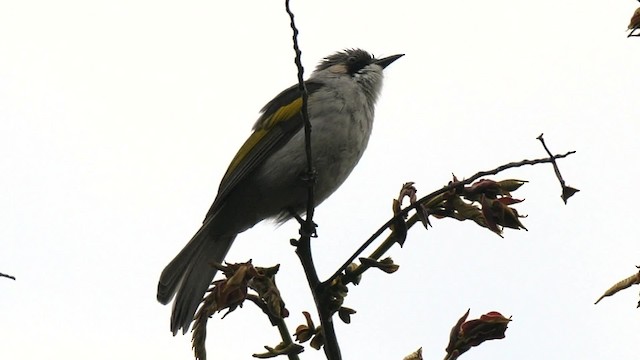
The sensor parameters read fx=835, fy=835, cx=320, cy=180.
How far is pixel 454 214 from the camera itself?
2.89 m

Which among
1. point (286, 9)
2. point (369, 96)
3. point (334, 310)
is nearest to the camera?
point (334, 310)

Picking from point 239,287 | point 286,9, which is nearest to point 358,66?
point 286,9

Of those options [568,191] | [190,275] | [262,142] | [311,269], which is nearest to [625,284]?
[568,191]

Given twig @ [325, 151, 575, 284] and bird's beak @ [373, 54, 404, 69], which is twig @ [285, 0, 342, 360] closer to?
twig @ [325, 151, 575, 284]

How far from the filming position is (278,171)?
5965mm

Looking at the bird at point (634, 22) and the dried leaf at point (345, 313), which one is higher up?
the bird at point (634, 22)

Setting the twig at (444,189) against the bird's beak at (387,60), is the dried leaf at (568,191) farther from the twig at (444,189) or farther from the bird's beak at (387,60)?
the bird's beak at (387,60)

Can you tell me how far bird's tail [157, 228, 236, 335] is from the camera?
5402mm

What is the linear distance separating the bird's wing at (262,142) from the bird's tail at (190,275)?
218mm

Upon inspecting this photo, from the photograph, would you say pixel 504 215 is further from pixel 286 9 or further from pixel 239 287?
pixel 286 9

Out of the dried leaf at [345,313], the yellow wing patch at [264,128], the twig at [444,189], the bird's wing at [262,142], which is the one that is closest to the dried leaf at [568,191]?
the twig at [444,189]

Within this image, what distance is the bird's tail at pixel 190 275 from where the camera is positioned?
5.40 metres

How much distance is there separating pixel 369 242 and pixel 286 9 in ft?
3.61

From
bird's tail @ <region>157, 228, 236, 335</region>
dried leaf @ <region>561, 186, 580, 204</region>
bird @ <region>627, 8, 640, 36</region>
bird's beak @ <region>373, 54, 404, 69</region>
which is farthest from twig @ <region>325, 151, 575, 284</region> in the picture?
bird's beak @ <region>373, 54, 404, 69</region>
